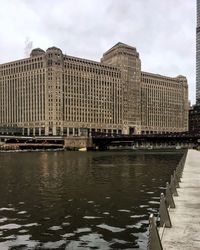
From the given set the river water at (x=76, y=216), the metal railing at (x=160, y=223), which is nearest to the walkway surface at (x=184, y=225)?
the metal railing at (x=160, y=223)

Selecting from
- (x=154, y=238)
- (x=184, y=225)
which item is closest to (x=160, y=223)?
(x=184, y=225)

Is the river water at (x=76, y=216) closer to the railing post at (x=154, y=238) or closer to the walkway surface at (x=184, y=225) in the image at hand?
the walkway surface at (x=184, y=225)

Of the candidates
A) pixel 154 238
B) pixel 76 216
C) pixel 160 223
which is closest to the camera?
pixel 154 238

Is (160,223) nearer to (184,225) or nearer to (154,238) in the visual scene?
(184,225)

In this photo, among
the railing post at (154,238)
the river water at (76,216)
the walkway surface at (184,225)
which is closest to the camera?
the railing post at (154,238)

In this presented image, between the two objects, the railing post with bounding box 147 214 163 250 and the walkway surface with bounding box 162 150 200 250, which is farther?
the walkway surface with bounding box 162 150 200 250

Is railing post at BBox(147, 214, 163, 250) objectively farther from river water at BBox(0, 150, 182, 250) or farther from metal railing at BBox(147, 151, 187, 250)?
river water at BBox(0, 150, 182, 250)

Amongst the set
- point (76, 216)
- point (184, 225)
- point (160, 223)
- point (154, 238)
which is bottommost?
point (76, 216)

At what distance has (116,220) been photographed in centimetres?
2623

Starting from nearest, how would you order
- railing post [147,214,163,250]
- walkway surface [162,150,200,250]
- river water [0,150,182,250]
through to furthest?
railing post [147,214,163,250] < walkway surface [162,150,200,250] < river water [0,150,182,250]

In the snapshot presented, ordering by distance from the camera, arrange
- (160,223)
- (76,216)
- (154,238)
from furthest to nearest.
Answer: (76,216)
(160,223)
(154,238)

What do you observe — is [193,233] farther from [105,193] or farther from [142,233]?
[105,193]

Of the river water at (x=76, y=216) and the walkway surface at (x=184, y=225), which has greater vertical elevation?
the walkway surface at (x=184, y=225)

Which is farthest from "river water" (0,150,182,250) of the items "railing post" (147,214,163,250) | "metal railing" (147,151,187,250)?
"railing post" (147,214,163,250)
